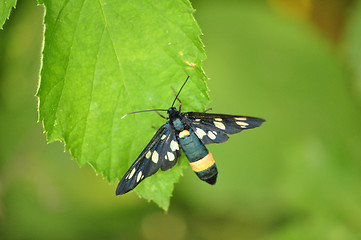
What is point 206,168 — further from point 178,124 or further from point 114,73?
point 114,73

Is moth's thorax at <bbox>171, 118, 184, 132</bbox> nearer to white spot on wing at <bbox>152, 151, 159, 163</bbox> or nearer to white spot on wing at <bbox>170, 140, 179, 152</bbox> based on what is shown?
white spot on wing at <bbox>170, 140, 179, 152</bbox>

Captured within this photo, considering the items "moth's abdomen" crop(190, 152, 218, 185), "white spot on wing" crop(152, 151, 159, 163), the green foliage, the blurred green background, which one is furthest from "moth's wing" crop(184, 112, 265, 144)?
the green foliage

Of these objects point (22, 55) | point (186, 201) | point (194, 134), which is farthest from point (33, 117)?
point (194, 134)

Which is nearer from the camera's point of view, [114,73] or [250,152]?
[114,73]

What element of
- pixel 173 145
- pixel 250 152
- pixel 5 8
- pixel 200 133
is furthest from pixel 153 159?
pixel 250 152

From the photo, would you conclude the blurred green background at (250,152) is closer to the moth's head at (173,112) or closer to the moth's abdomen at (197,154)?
the moth's abdomen at (197,154)
